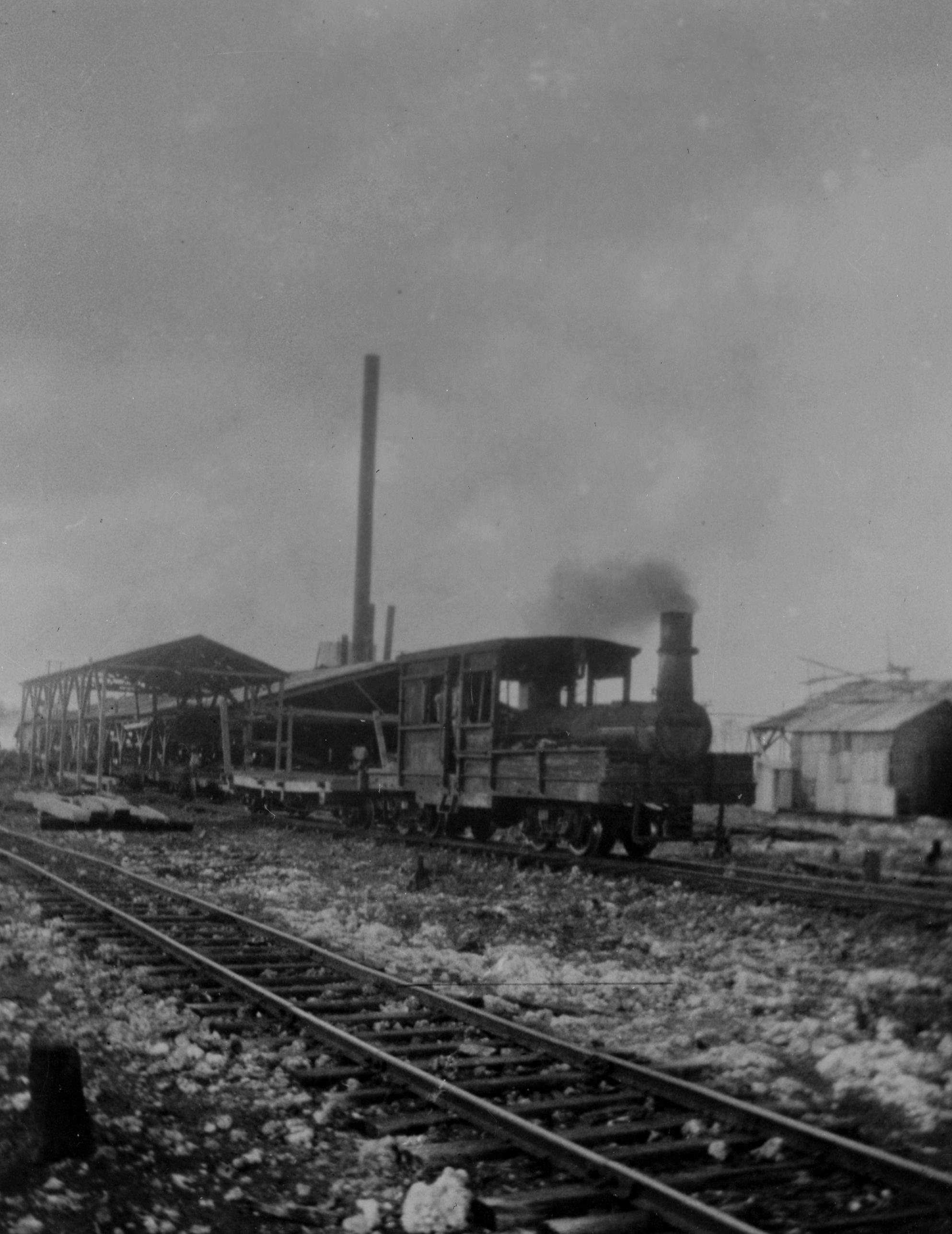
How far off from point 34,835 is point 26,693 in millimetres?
19190

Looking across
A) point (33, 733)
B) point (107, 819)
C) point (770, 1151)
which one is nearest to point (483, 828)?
point (107, 819)

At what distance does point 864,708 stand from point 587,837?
19.8 m

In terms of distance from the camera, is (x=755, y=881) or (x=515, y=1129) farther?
(x=755, y=881)

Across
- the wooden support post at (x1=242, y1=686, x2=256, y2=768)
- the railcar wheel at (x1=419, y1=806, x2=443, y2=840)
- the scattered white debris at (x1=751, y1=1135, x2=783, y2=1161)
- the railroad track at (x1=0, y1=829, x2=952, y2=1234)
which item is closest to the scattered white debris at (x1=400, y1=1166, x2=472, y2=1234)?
the railroad track at (x1=0, y1=829, x2=952, y2=1234)

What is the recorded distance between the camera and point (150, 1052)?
19.2 feet

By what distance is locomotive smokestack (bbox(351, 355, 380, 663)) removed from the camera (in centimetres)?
3466

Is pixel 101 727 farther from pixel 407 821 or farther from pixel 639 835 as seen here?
pixel 639 835

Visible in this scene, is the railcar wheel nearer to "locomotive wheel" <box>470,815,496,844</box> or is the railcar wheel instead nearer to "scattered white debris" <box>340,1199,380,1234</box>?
"locomotive wheel" <box>470,815,496,844</box>

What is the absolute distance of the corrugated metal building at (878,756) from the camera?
29.2 m

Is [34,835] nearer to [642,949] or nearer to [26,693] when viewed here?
[642,949]

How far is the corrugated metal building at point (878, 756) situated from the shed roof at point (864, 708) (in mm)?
36

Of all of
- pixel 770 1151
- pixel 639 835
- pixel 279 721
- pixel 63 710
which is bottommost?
pixel 770 1151

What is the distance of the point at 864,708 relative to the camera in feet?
106

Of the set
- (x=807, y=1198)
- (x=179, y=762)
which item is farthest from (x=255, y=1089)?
(x=179, y=762)
